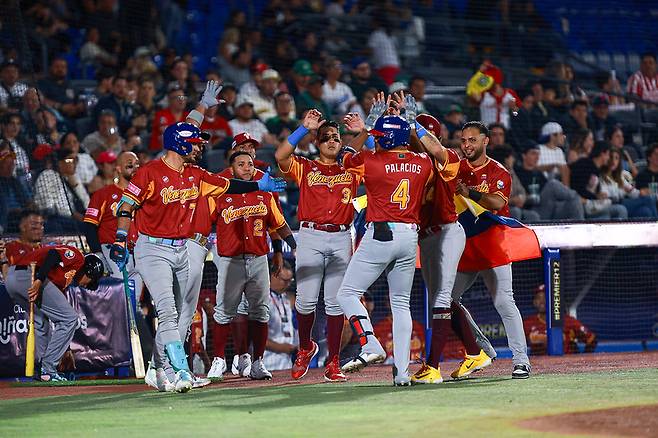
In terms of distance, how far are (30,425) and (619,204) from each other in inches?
365

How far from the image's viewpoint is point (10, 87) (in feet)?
43.0

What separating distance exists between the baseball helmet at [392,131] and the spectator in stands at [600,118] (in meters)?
8.96

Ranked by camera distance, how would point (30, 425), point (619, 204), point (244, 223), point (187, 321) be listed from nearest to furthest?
1. point (30, 425)
2. point (187, 321)
3. point (244, 223)
4. point (619, 204)

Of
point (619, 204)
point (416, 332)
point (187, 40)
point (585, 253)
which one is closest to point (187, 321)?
point (416, 332)

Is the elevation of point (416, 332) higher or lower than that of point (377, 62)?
lower

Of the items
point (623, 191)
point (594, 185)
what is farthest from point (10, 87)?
point (623, 191)

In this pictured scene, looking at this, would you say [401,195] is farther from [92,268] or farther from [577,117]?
[577,117]

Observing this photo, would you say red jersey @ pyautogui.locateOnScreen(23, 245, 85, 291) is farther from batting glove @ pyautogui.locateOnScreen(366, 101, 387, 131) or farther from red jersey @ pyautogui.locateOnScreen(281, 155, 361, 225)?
batting glove @ pyautogui.locateOnScreen(366, 101, 387, 131)

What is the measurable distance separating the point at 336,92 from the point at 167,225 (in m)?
7.83

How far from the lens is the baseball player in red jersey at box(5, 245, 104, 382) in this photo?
10156 mm

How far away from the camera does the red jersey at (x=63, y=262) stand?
1023 cm

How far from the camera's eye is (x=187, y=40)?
17312mm

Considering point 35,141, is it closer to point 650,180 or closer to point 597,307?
point 597,307

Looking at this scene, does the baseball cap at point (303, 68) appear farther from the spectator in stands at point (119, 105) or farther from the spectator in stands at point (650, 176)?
the spectator in stands at point (650, 176)
